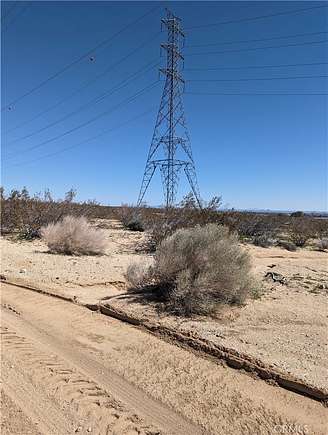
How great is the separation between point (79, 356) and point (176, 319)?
6.90 ft

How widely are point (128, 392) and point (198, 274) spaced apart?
152 inches

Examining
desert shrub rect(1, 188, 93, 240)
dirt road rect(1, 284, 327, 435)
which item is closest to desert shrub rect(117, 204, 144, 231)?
desert shrub rect(1, 188, 93, 240)

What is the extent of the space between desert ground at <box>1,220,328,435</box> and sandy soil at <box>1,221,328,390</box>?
31 millimetres

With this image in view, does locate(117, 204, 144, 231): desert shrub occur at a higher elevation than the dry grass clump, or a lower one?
Answer: higher

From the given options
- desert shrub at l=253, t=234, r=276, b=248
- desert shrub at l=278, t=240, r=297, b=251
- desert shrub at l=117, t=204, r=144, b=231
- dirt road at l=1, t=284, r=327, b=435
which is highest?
desert shrub at l=117, t=204, r=144, b=231

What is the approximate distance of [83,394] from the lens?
531 centimetres

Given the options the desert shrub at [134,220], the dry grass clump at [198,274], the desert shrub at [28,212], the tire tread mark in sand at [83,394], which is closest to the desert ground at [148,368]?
the tire tread mark in sand at [83,394]

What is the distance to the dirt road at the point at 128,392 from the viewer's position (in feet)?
15.5

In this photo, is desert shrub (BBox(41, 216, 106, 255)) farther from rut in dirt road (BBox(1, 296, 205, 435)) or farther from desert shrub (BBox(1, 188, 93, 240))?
rut in dirt road (BBox(1, 296, 205, 435))

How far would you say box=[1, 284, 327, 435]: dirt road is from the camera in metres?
4.73

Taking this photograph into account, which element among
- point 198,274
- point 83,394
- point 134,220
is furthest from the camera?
point 134,220

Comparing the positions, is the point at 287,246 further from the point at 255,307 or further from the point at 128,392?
the point at 128,392

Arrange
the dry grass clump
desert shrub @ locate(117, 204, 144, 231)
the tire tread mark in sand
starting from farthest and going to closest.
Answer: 1. desert shrub @ locate(117, 204, 144, 231)
2. the dry grass clump
3. the tire tread mark in sand

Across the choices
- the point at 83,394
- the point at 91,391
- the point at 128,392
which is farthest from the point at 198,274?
the point at 83,394
